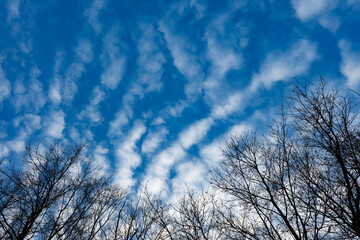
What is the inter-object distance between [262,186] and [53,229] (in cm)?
853

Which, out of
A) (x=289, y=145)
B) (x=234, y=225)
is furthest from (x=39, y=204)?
(x=289, y=145)

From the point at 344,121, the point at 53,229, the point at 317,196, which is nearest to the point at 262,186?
the point at 317,196

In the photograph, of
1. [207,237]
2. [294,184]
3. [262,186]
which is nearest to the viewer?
[294,184]

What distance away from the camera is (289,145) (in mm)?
7148

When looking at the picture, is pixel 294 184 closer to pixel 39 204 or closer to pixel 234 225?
pixel 234 225

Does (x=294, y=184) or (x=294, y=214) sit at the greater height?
(x=294, y=184)

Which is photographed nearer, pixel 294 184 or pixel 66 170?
pixel 294 184

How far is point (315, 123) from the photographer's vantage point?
6.79 metres

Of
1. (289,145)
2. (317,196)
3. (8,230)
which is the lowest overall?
(8,230)

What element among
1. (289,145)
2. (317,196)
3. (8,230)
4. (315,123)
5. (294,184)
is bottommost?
(8,230)

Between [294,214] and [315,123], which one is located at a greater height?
[315,123]

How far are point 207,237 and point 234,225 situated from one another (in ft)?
6.94

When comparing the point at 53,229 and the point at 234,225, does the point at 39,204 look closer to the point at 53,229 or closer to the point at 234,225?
the point at 53,229

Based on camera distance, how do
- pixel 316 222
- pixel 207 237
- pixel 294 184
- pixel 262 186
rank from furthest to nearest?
pixel 207 237 < pixel 262 186 < pixel 294 184 < pixel 316 222
